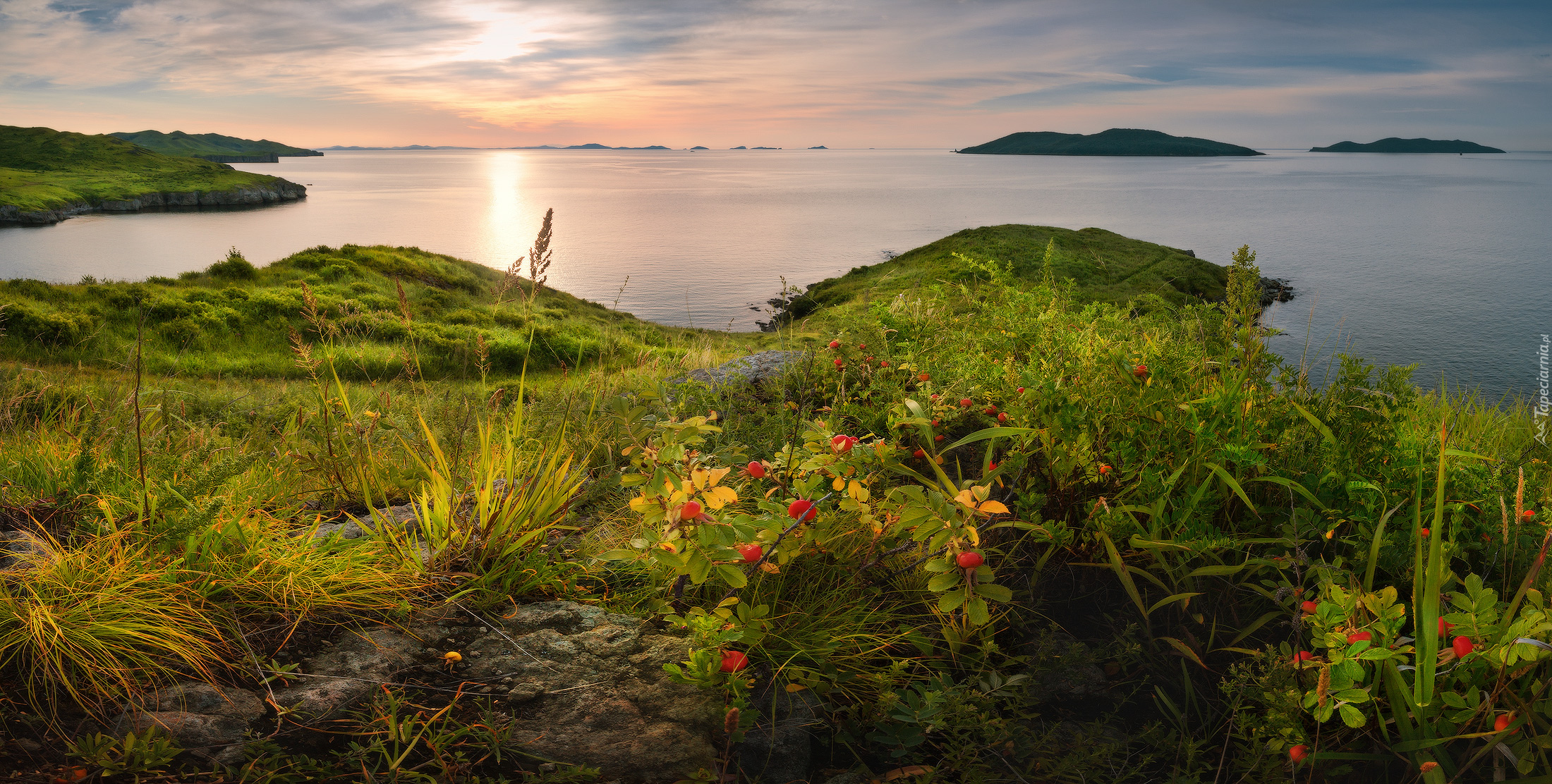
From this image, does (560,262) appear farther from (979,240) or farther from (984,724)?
(984,724)

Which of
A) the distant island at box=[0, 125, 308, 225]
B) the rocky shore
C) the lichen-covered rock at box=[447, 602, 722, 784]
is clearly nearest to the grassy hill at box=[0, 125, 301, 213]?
the distant island at box=[0, 125, 308, 225]

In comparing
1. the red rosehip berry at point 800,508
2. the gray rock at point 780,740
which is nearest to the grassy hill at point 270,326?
the red rosehip berry at point 800,508

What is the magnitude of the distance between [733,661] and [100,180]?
13381cm

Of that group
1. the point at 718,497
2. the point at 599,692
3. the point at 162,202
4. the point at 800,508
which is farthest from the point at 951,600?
the point at 162,202

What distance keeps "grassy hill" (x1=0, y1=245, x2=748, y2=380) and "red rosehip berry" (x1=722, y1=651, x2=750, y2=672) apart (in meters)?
6.76

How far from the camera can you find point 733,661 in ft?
8.21

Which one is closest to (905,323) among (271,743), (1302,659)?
(1302,659)

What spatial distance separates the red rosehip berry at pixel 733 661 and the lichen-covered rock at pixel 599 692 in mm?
189

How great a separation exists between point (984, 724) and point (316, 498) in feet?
12.2

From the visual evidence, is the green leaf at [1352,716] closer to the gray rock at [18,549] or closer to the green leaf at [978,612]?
the green leaf at [978,612]

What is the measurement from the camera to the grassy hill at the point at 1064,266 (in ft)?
86.8

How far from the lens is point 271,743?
223 cm

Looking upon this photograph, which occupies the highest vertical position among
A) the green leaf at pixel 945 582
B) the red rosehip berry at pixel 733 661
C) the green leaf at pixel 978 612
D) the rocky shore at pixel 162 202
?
the rocky shore at pixel 162 202

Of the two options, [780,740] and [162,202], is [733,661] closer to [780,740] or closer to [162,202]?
[780,740]
